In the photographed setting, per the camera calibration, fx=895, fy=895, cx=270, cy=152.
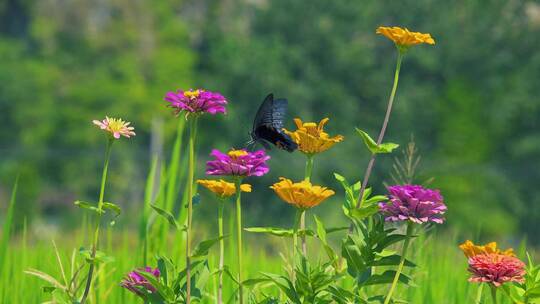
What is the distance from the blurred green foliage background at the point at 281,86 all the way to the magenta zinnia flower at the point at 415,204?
36.9 m

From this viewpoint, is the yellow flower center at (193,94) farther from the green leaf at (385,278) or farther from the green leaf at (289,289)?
the green leaf at (385,278)

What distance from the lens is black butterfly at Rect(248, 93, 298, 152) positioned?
92.6 inches

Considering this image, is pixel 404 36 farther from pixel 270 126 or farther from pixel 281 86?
pixel 281 86

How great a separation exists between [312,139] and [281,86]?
4069 centimetres

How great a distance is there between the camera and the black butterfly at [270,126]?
2352 millimetres

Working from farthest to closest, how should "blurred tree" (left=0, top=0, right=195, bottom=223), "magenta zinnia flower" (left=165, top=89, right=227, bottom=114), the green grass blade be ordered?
"blurred tree" (left=0, top=0, right=195, bottom=223) → the green grass blade → "magenta zinnia flower" (left=165, top=89, right=227, bottom=114)

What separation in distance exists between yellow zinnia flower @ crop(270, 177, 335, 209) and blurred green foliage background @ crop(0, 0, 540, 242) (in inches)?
1454

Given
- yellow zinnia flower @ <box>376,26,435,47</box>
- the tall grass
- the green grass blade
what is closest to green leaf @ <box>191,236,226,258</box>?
the tall grass

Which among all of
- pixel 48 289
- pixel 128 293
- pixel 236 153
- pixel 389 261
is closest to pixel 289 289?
pixel 389 261

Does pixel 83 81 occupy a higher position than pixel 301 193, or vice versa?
pixel 83 81

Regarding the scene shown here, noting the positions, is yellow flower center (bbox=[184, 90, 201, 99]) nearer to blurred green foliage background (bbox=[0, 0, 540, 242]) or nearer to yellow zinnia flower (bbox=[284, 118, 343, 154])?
yellow zinnia flower (bbox=[284, 118, 343, 154])

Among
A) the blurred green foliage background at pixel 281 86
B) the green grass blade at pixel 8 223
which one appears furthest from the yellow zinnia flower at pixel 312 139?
the blurred green foliage background at pixel 281 86

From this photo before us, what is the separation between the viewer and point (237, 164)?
2.03 metres

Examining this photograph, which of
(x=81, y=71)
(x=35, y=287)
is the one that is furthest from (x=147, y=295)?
(x=81, y=71)
